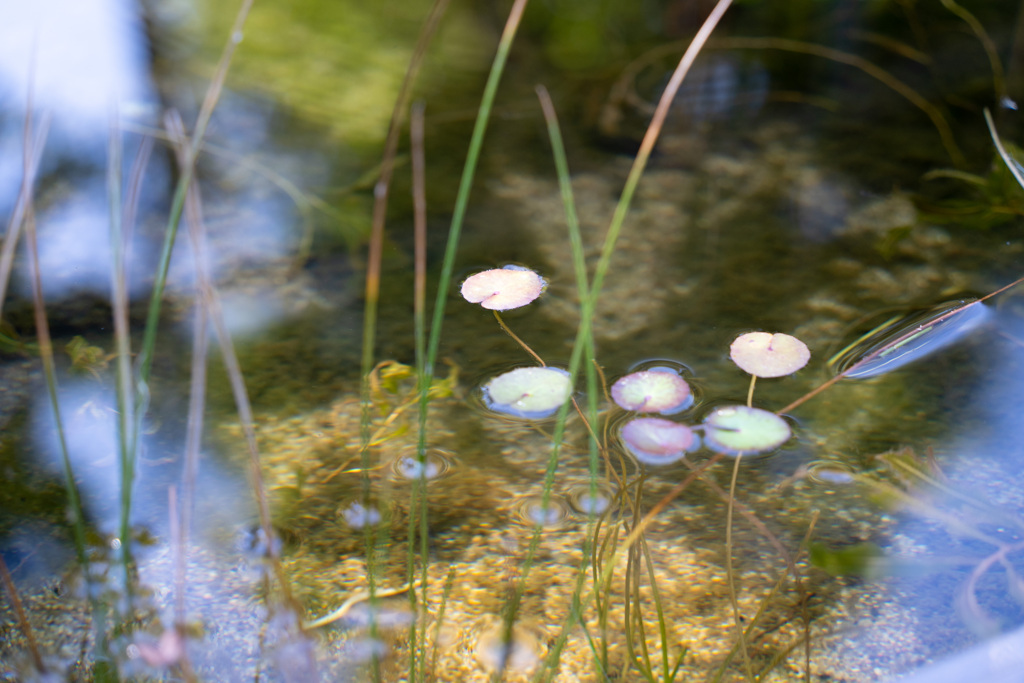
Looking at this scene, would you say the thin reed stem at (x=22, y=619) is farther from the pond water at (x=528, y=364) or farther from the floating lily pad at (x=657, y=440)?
the floating lily pad at (x=657, y=440)

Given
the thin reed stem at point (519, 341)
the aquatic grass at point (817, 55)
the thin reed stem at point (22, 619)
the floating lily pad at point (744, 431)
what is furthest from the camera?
the aquatic grass at point (817, 55)

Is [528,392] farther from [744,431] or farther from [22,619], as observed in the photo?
[22,619]

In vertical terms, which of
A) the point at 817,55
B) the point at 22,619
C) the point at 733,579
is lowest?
the point at 22,619

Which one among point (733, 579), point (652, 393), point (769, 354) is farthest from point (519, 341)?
point (733, 579)

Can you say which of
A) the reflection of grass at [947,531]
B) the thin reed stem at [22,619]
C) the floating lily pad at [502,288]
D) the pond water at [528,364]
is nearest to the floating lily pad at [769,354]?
the pond water at [528,364]

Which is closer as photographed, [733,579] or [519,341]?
[733,579]

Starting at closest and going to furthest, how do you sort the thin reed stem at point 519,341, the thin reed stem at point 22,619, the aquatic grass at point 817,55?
the thin reed stem at point 22,619 → the thin reed stem at point 519,341 → the aquatic grass at point 817,55
